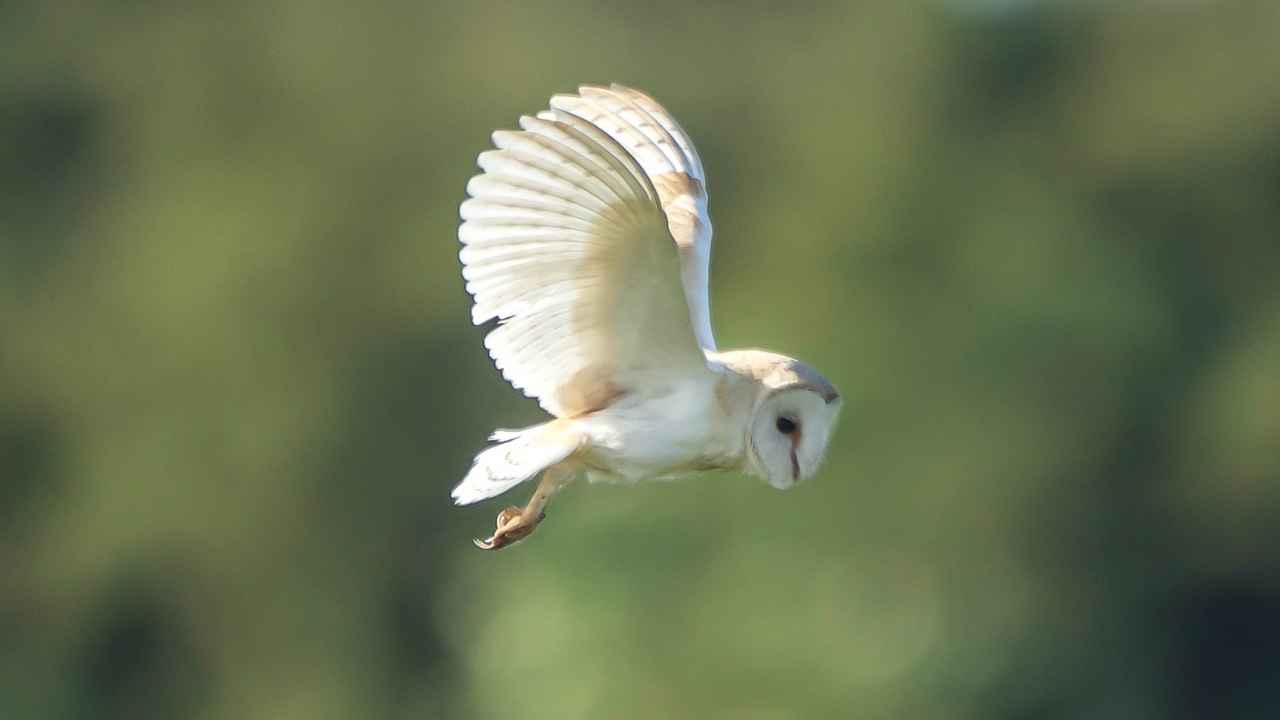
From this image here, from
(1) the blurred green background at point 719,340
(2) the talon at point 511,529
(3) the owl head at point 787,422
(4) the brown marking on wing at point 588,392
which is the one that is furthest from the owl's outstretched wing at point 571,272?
(1) the blurred green background at point 719,340

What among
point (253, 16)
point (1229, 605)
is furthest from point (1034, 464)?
point (253, 16)

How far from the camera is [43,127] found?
1188 inches

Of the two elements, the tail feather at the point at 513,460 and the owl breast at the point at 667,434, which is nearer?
the tail feather at the point at 513,460

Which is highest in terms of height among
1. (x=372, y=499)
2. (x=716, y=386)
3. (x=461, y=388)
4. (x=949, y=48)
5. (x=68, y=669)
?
(x=716, y=386)

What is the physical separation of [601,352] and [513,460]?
37cm

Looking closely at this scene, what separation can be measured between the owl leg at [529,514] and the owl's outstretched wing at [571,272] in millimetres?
172

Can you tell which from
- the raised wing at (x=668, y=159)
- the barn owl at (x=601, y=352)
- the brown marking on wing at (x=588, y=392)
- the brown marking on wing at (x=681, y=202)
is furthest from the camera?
the brown marking on wing at (x=681, y=202)

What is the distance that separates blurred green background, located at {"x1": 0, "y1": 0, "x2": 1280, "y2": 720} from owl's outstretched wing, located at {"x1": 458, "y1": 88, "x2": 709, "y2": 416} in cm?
1414

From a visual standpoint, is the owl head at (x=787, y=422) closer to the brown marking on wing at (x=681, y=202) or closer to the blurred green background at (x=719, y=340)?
the brown marking on wing at (x=681, y=202)

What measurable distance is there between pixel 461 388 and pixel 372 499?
2486 mm

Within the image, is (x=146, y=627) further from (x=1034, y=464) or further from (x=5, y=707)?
(x=1034, y=464)

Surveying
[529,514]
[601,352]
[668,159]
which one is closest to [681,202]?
[668,159]

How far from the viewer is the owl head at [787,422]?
487 cm

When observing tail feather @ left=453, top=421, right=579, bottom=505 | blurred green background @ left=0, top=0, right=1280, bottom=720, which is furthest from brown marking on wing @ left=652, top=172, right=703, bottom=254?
blurred green background @ left=0, top=0, right=1280, bottom=720
